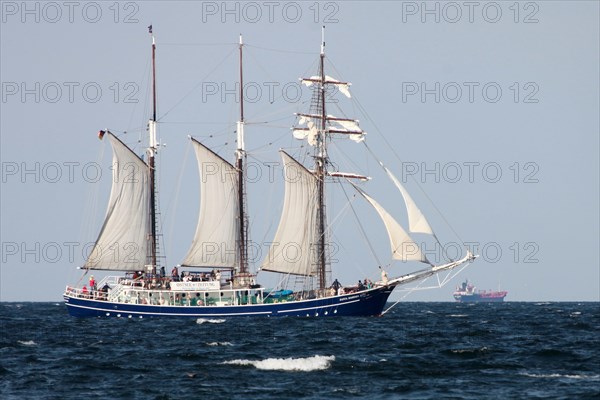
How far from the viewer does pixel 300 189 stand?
3674 inches

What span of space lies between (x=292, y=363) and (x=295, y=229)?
44338mm

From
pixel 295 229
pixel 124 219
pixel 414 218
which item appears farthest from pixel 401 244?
pixel 124 219

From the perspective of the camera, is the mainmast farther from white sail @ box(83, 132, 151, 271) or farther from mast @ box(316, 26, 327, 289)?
mast @ box(316, 26, 327, 289)

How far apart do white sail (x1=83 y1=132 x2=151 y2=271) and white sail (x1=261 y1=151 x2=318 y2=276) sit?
38.0ft

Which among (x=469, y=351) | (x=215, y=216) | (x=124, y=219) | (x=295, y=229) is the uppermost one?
(x=215, y=216)

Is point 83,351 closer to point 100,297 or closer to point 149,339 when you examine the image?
point 149,339

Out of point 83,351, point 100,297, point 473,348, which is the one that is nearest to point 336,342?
point 473,348

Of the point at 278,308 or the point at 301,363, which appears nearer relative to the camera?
the point at 301,363

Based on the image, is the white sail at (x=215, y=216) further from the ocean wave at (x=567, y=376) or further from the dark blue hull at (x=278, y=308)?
the ocean wave at (x=567, y=376)

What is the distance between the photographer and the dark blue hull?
9069 centimetres

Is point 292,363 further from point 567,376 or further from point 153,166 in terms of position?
point 153,166

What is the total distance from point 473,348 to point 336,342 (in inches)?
345

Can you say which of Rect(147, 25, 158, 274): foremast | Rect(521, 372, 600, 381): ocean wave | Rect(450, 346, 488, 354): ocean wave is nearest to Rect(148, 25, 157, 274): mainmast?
Rect(147, 25, 158, 274): foremast

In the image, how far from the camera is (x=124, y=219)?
9500 cm
